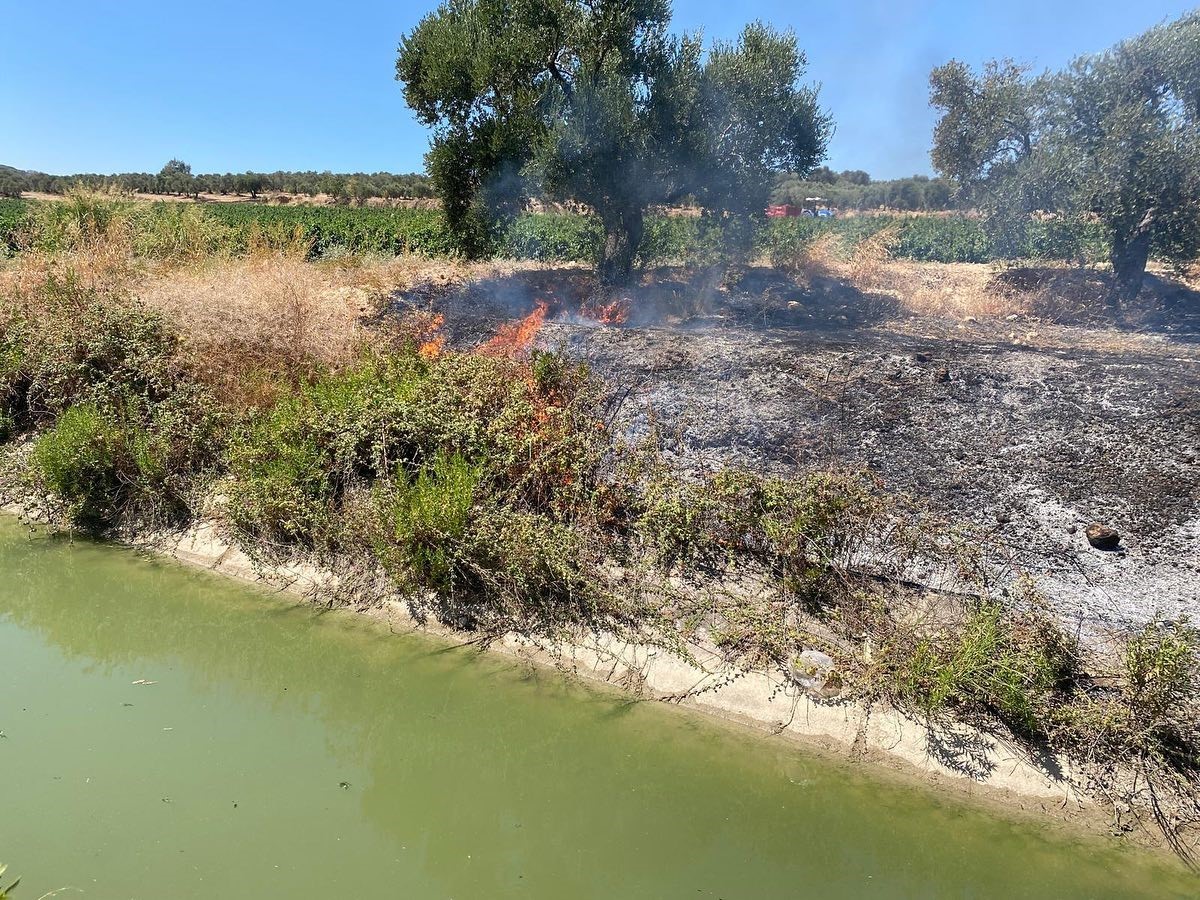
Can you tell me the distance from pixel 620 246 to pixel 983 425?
8446 millimetres

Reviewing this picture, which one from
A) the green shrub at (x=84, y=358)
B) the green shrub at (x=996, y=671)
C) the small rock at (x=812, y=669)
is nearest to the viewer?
the green shrub at (x=996, y=671)

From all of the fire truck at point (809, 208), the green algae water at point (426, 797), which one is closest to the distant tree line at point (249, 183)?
the fire truck at point (809, 208)

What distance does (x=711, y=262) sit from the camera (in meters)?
16.3

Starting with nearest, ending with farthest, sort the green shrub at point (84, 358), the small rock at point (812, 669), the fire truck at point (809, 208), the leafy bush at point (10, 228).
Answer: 1. the small rock at point (812, 669)
2. the green shrub at point (84, 358)
3. the leafy bush at point (10, 228)
4. the fire truck at point (809, 208)

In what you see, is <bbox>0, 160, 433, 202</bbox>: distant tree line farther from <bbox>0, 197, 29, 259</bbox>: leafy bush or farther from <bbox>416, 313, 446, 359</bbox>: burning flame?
<bbox>416, 313, 446, 359</bbox>: burning flame

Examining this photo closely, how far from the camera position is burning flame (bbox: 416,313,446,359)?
9.75 metres

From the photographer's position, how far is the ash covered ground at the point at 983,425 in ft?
21.1

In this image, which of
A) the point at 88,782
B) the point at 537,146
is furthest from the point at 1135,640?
the point at 537,146

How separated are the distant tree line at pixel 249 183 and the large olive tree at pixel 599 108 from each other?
37.3 m

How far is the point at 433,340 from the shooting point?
10.4 metres

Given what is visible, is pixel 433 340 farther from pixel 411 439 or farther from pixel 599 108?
pixel 599 108

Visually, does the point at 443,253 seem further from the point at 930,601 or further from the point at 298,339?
the point at 930,601

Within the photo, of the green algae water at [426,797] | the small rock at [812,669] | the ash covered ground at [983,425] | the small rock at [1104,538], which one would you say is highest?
the ash covered ground at [983,425]

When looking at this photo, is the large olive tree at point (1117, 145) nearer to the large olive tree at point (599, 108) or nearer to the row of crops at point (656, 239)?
the row of crops at point (656, 239)
